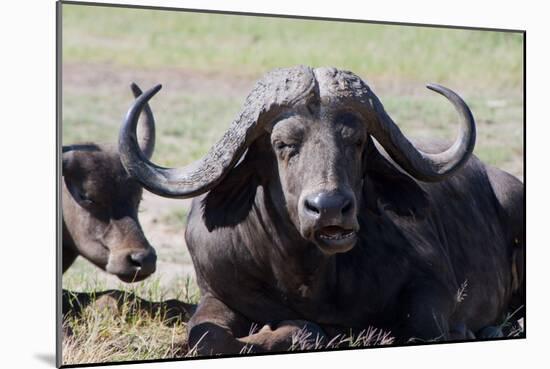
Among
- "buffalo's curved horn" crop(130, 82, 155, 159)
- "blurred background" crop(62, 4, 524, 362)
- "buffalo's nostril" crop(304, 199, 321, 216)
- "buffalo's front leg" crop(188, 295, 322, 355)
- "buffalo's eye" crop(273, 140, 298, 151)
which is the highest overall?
"blurred background" crop(62, 4, 524, 362)

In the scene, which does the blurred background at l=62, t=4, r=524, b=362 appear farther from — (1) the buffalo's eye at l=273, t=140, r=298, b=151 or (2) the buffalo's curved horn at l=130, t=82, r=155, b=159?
(1) the buffalo's eye at l=273, t=140, r=298, b=151

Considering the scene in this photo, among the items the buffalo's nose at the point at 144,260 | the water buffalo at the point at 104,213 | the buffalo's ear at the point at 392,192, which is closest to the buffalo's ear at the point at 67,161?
the water buffalo at the point at 104,213

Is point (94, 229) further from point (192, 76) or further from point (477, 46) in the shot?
point (192, 76)

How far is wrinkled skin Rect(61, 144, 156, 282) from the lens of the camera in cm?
736

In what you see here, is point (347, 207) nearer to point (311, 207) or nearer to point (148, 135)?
point (311, 207)

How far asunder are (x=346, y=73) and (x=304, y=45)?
636 centimetres

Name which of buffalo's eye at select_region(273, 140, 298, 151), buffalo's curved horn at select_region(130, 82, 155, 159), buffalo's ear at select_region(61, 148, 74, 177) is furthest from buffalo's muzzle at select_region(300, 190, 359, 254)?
buffalo's ear at select_region(61, 148, 74, 177)

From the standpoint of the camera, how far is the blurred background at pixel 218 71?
37.3ft

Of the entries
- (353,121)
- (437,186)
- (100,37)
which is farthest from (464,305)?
(100,37)

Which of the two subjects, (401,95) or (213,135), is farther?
(213,135)

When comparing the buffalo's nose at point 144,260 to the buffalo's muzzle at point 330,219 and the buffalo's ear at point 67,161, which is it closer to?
the buffalo's ear at point 67,161

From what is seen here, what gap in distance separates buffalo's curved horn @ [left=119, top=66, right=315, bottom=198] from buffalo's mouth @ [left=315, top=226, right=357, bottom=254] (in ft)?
2.10

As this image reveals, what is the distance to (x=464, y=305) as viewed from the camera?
24.8 ft

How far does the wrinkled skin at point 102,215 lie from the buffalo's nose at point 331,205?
1.49 meters
